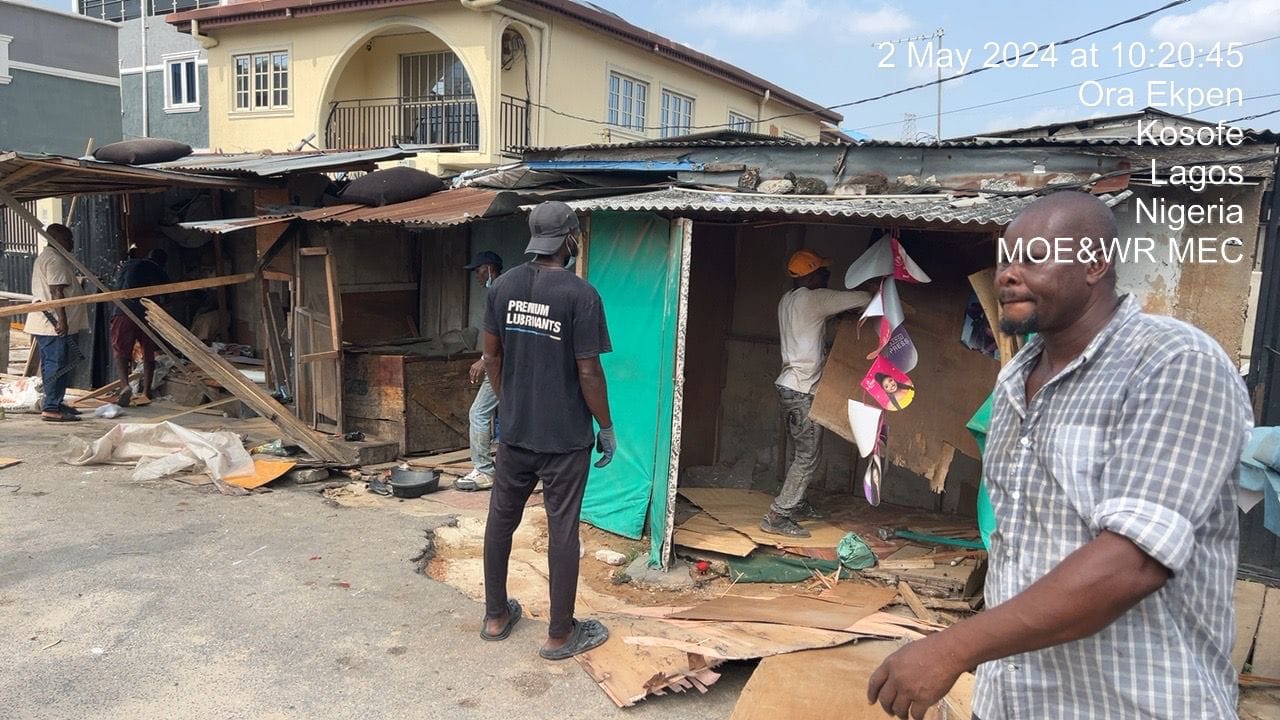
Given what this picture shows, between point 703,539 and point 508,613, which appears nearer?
point 508,613

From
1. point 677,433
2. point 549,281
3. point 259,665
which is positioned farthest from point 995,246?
point 259,665

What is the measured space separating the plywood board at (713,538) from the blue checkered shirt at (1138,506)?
3.77 m

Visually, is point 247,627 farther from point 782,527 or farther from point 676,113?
point 676,113

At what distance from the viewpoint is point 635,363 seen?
5.73m

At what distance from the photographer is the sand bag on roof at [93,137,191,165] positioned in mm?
9227

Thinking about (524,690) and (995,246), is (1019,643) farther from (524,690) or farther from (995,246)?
(995,246)

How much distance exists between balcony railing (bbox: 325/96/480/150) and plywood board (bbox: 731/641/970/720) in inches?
590

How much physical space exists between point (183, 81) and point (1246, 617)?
2496 centimetres

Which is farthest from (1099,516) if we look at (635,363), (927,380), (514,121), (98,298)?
(514,121)

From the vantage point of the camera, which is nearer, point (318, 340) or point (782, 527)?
point (782, 527)

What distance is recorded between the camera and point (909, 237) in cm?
593

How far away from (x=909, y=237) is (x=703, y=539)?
2.45 m

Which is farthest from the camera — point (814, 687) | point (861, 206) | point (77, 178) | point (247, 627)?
point (77, 178)

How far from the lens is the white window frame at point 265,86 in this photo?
1858 cm
